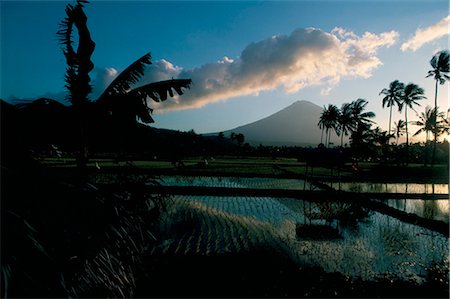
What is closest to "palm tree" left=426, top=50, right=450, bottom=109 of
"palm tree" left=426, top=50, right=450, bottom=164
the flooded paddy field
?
"palm tree" left=426, top=50, right=450, bottom=164

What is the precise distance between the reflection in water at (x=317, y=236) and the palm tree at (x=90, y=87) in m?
3.44

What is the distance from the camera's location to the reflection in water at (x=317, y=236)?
6848mm

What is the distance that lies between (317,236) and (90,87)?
7205mm

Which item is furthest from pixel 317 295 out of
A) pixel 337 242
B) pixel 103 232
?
pixel 103 232

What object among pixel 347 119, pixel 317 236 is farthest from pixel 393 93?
pixel 317 236

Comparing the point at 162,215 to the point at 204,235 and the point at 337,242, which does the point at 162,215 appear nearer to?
the point at 204,235

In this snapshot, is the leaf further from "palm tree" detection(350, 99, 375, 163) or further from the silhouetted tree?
"palm tree" detection(350, 99, 375, 163)

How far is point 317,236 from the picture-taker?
8828 millimetres

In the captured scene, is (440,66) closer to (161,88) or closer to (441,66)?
(441,66)

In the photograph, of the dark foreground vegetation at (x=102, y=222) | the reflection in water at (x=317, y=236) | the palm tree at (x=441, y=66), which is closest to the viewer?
the dark foreground vegetation at (x=102, y=222)

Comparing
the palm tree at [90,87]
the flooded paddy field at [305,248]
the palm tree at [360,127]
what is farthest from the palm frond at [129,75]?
the palm tree at [360,127]

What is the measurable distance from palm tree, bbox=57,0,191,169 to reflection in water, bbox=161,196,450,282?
344 centimetres

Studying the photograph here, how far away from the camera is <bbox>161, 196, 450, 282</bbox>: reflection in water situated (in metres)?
6.85

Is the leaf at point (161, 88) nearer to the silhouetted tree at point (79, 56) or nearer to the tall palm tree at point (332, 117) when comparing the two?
the silhouetted tree at point (79, 56)
